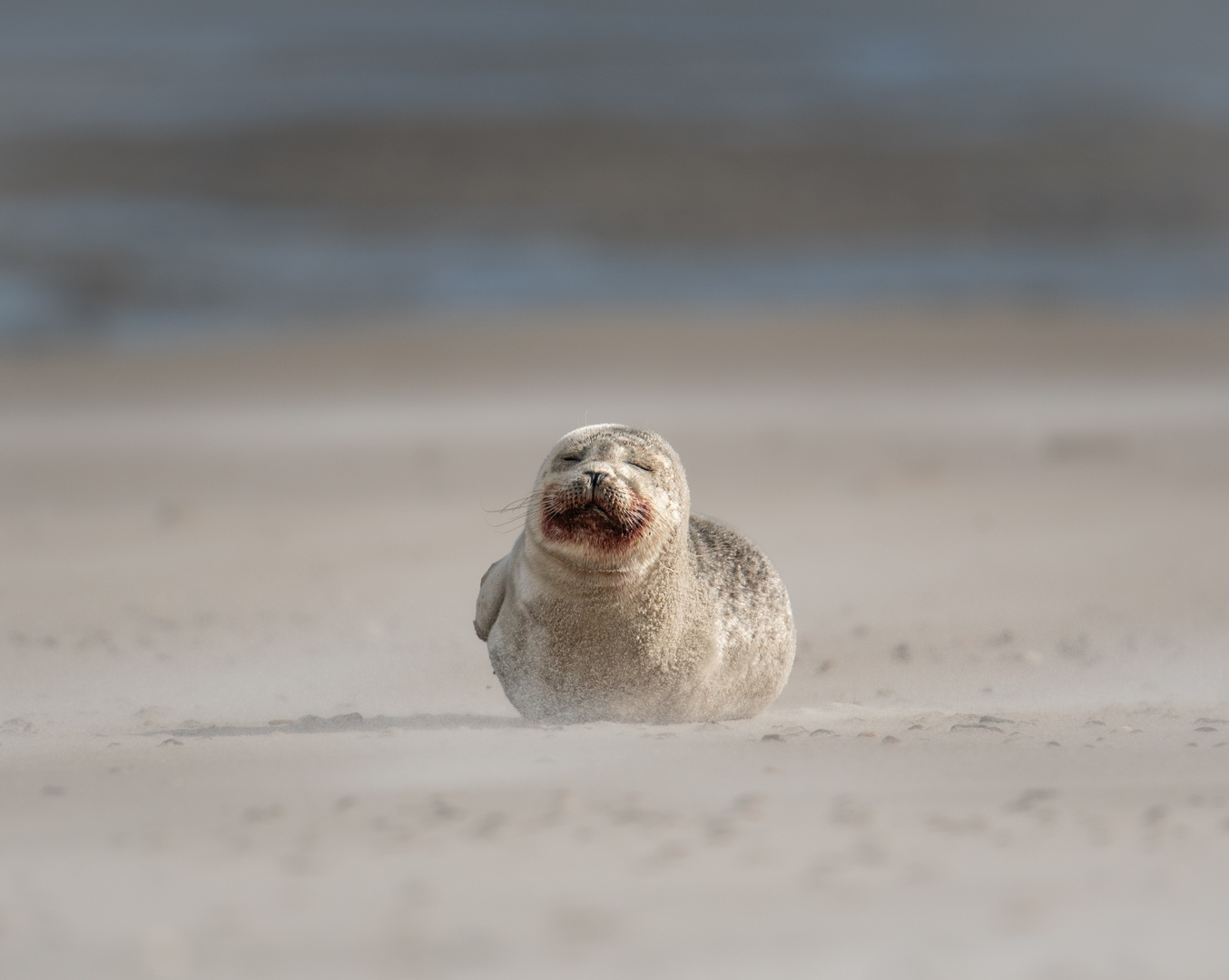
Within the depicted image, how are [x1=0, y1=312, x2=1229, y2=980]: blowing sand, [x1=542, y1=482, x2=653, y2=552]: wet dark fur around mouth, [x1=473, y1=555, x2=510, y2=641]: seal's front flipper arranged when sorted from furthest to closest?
[x1=473, y1=555, x2=510, y2=641]: seal's front flipper
[x1=542, y1=482, x2=653, y2=552]: wet dark fur around mouth
[x1=0, y1=312, x2=1229, y2=980]: blowing sand

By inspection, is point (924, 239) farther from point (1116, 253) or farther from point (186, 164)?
→ point (186, 164)

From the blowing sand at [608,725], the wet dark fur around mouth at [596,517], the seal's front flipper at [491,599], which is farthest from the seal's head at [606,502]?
the blowing sand at [608,725]

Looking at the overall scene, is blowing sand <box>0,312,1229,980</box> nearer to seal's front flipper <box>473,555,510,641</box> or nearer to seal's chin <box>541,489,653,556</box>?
seal's front flipper <box>473,555,510,641</box>

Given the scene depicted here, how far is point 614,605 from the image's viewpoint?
4.96 metres

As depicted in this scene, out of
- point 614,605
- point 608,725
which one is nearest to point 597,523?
point 614,605

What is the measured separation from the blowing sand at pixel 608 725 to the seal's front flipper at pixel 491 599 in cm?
35

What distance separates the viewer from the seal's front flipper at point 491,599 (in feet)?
17.4

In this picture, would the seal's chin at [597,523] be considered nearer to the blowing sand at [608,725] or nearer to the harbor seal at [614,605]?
the harbor seal at [614,605]

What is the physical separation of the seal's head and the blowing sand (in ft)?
1.65

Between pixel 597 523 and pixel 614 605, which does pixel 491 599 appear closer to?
pixel 614 605

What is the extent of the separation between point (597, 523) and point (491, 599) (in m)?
0.61

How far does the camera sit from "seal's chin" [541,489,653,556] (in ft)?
15.8

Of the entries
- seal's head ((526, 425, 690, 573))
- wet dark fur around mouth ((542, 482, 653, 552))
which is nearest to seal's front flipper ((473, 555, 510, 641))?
seal's head ((526, 425, 690, 573))

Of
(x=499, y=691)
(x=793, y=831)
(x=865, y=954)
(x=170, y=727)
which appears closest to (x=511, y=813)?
(x=793, y=831)
